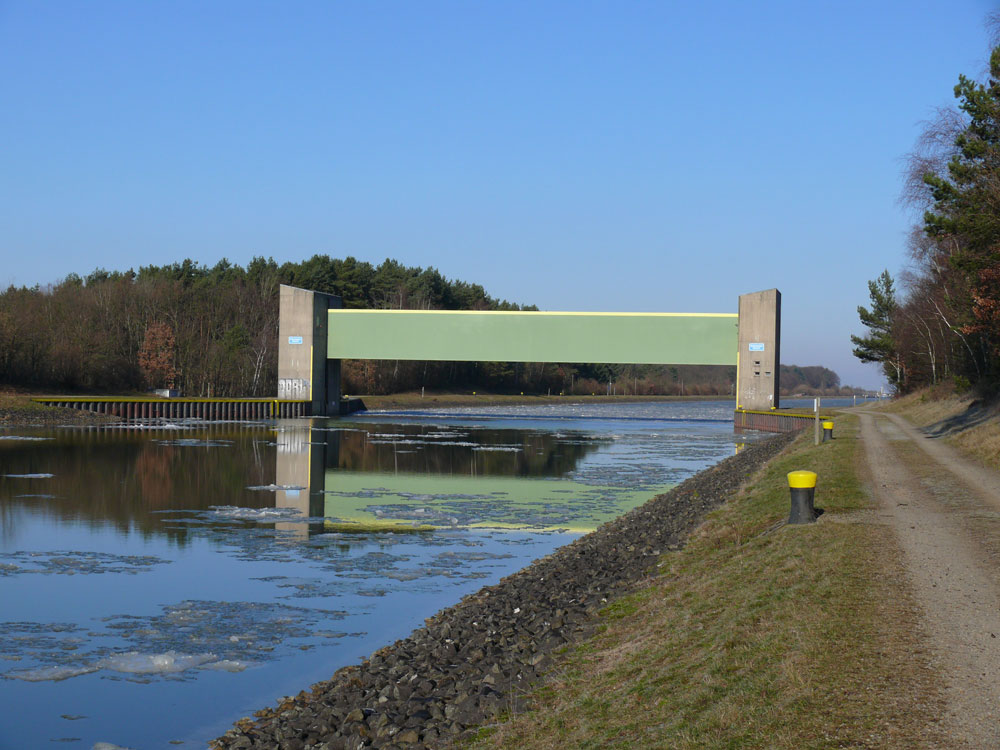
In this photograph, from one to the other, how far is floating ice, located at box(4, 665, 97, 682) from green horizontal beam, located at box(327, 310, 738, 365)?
195 ft

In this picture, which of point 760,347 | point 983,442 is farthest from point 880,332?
point 983,442

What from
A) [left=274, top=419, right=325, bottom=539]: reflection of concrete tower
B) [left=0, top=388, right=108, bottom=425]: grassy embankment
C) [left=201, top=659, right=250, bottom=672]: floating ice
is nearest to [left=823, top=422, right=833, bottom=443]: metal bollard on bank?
[left=274, top=419, right=325, bottom=539]: reflection of concrete tower

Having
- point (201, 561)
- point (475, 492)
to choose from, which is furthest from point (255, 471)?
point (201, 561)

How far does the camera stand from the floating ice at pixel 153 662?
11.1m

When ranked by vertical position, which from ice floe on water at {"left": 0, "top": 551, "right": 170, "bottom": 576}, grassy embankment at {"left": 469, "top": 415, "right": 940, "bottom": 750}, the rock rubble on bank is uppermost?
grassy embankment at {"left": 469, "top": 415, "right": 940, "bottom": 750}

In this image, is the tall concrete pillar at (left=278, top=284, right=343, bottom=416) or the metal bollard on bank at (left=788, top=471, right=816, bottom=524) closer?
the metal bollard on bank at (left=788, top=471, right=816, bottom=524)

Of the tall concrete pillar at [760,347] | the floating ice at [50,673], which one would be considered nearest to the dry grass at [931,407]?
the tall concrete pillar at [760,347]

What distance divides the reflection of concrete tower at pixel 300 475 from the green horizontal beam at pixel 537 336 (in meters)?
18.0

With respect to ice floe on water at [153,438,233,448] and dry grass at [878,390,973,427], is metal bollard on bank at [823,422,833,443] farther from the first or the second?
ice floe on water at [153,438,233,448]

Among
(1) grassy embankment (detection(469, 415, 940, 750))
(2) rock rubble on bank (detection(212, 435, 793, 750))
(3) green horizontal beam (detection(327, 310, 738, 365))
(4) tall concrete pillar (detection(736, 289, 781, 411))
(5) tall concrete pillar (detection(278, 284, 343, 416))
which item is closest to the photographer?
(1) grassy embankment (detection(469, 415, 940, 750))

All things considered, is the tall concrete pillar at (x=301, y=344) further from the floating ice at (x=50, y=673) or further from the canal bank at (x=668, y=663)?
the floating ice at (x=50, y=673)

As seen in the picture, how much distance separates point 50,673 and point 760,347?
201 ft

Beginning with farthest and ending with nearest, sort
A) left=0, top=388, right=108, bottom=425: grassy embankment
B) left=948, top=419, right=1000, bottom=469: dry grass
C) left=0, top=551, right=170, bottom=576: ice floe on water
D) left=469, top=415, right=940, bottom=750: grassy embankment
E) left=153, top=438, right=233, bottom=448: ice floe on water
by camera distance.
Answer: left=0, top=388, right=108, bottom=425: grassy embankment → left=153, top=438, right=233, bottom=448: ice floe on water → left=948, top=419, right=1000, bottom=469: dry grass → left=0, top=551, right=170, bottom=576: ice floe on water → left=469, top=415, right=940, bottom=750: grassy embankment

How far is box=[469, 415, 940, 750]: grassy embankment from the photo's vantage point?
682 cm
